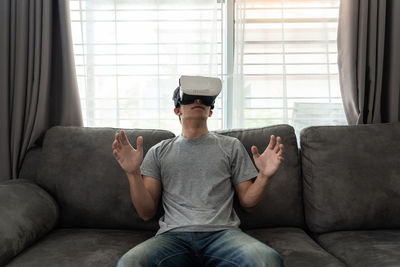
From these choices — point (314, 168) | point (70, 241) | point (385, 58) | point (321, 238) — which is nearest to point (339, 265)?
point (321, 238)

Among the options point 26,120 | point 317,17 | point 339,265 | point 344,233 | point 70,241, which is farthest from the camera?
point 317,17

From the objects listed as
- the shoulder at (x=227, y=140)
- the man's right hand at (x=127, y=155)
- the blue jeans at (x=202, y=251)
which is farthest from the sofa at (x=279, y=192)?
the man's right hand at (x=127, y=155)

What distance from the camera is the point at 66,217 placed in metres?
1.75

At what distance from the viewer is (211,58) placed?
2143 mm

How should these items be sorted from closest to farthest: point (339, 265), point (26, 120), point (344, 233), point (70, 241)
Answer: point (339, 265), point (70, 241), point (344, 233), point (26, 120)

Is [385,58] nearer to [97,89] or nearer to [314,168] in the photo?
[314,168]

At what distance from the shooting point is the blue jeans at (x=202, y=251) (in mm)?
1218

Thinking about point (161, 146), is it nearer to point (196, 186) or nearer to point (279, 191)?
point (196, 186)

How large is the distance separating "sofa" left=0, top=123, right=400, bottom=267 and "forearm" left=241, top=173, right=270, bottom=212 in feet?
0.52

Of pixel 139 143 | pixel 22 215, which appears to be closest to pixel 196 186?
pixel 139 143

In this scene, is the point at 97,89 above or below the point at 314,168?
above

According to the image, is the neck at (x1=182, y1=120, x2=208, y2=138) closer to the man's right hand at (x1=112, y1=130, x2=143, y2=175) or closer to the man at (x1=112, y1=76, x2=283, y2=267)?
the man at (x1=112, y1=76, x2=283, y2=267)

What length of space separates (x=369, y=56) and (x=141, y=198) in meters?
1.52

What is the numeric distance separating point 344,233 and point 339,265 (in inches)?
14.9
